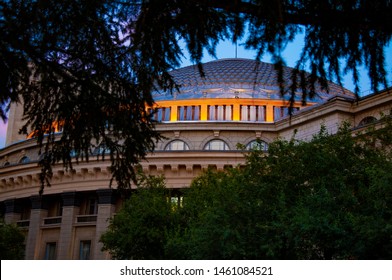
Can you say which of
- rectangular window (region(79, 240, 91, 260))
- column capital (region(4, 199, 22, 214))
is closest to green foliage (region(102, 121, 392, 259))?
rectangular window (region(79, 240, 91, 260))

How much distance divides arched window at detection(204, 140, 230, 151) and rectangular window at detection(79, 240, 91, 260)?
12340mm

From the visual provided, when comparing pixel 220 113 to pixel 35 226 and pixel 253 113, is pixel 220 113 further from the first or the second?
pixel 35 226

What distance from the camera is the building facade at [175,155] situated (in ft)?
139

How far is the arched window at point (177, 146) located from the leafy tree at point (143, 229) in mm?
15104

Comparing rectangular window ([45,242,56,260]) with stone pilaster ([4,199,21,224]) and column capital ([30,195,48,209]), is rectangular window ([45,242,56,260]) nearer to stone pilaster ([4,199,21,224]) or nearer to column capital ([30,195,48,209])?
column capital ([30,195,48,209])

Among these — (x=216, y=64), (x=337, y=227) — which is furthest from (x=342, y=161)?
(x=216, y=64)

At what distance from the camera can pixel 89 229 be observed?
46.1 metres

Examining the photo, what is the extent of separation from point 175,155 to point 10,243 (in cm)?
1334

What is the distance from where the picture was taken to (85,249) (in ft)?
152

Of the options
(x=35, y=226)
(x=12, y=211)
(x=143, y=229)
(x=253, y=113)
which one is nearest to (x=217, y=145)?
(x=253, y=113)

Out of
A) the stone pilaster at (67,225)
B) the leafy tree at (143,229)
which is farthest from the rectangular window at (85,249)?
the leafy tree at (143,229)

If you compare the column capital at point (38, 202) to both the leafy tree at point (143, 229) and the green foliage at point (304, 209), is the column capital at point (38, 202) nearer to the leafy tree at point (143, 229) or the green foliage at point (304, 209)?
the leafy tree at point (143, 229)

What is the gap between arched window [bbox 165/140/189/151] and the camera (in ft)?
154

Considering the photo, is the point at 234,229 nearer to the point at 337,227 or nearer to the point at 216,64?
the point at 337,227
